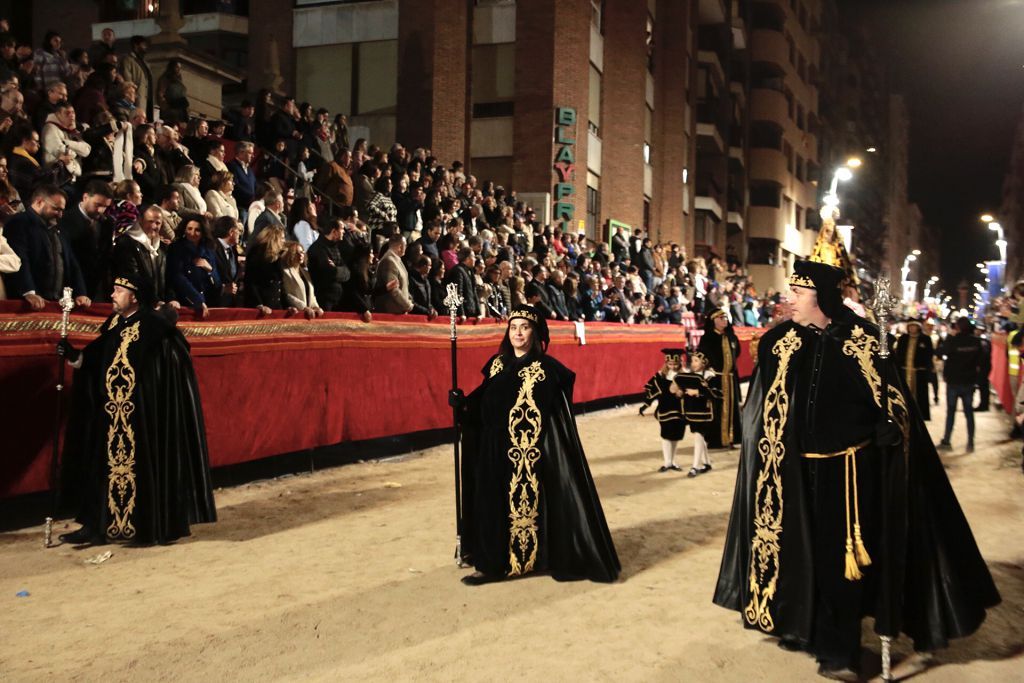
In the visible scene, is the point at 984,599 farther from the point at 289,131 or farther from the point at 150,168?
the point at 289,131

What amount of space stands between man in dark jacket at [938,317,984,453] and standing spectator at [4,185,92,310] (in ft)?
40.5

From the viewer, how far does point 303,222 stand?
1200 centimetres

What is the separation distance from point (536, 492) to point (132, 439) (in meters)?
3.28

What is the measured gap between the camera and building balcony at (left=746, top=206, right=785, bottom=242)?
193ft

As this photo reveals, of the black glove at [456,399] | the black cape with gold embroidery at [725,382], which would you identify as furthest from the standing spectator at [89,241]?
the black cape with gold embroidery at [725,382]

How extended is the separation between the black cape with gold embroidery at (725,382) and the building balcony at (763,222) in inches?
1874

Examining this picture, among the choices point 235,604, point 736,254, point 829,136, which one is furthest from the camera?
point 829,136

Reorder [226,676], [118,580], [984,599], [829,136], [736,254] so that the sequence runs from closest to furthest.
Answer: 1. [226,676]
2. [984,599]
3. [118,580]
4. [736,254]
5. [829,136]

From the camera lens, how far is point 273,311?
31.8ft

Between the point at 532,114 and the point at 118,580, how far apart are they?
81.1 ft

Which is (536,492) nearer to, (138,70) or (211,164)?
(211,164)

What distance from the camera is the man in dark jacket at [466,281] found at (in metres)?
14.0

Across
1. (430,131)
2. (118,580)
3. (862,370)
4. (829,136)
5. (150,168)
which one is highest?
(829,136)

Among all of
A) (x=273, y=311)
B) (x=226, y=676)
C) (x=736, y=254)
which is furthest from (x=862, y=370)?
(x=736, y=254)
